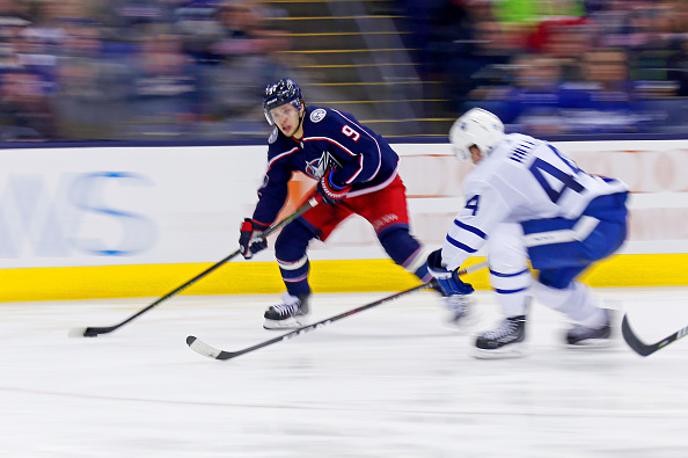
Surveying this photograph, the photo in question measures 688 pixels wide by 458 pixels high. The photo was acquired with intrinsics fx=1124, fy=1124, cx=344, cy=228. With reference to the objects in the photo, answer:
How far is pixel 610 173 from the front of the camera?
570cm

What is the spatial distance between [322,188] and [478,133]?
1.03m

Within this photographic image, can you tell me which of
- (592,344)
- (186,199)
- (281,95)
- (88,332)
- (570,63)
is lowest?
(88,332)

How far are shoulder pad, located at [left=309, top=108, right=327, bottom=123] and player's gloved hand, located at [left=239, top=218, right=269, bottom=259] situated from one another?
0.51 metres

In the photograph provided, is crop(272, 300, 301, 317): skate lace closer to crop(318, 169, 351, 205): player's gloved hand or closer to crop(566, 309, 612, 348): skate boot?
crop(318, 169, 351, 205): player's gloved hand

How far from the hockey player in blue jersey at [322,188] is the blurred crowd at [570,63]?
143 cm

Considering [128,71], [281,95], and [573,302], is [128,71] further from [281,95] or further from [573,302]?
[573,302]

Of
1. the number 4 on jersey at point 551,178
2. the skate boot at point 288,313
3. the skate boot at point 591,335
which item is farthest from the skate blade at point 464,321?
the number 4 on jersey at point 551,178

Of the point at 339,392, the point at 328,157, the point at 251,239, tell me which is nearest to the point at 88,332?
the point at 251,239

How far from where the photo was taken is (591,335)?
13.4 feet

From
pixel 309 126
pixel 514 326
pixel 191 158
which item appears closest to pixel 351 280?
pixel 191 158

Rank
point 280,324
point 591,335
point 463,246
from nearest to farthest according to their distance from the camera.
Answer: point 463,246, point 591,335, point 280,324

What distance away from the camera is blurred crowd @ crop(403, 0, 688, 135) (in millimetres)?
5816

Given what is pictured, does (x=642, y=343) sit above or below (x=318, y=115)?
below

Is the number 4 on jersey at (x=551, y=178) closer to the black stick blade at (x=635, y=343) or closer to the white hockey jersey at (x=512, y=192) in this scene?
the white hockey jersey at (x=512, y=192)
